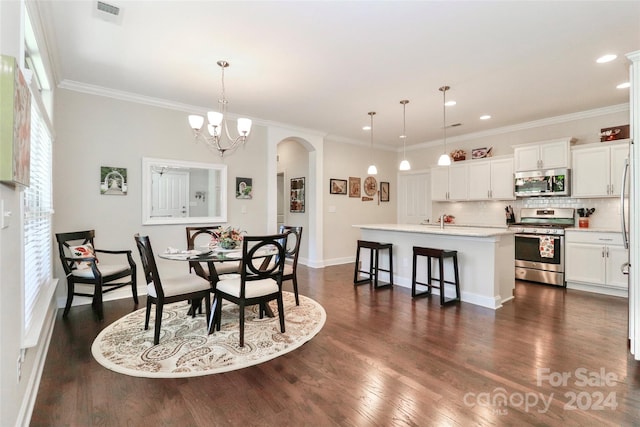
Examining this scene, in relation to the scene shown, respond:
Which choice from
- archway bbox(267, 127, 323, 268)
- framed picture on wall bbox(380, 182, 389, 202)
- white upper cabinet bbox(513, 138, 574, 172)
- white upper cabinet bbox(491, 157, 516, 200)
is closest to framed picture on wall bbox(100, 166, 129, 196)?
archway bbox(267, 127, 323, 268)

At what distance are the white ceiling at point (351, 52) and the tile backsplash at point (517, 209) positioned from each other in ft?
4.82

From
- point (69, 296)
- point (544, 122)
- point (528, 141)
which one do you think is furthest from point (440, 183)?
point (69, 296)

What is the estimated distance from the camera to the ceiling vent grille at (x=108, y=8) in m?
2.34

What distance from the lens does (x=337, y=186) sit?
6.62 m

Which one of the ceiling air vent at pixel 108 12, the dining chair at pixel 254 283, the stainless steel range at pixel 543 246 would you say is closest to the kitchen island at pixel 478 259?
the stainless steel range at pixel 543 246

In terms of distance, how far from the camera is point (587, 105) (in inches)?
180

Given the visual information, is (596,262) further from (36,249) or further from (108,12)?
(36,249)

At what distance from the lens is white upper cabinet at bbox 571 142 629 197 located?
4391 millimetres

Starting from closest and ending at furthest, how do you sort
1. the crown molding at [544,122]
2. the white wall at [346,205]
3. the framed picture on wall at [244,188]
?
the crown molding at [544,122] → the framed picture on wall at [244,188] → the white wall at [346,205]

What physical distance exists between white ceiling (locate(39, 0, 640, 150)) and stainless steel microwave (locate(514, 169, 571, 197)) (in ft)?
3.28

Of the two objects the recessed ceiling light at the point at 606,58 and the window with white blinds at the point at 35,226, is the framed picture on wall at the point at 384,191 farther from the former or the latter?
the window with white blinds at the point at 35,226

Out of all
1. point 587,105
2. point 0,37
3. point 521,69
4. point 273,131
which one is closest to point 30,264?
point 0,37

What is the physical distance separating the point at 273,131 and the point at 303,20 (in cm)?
309

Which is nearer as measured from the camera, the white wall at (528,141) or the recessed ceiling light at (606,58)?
the recessed ceiling light at (606,58)
